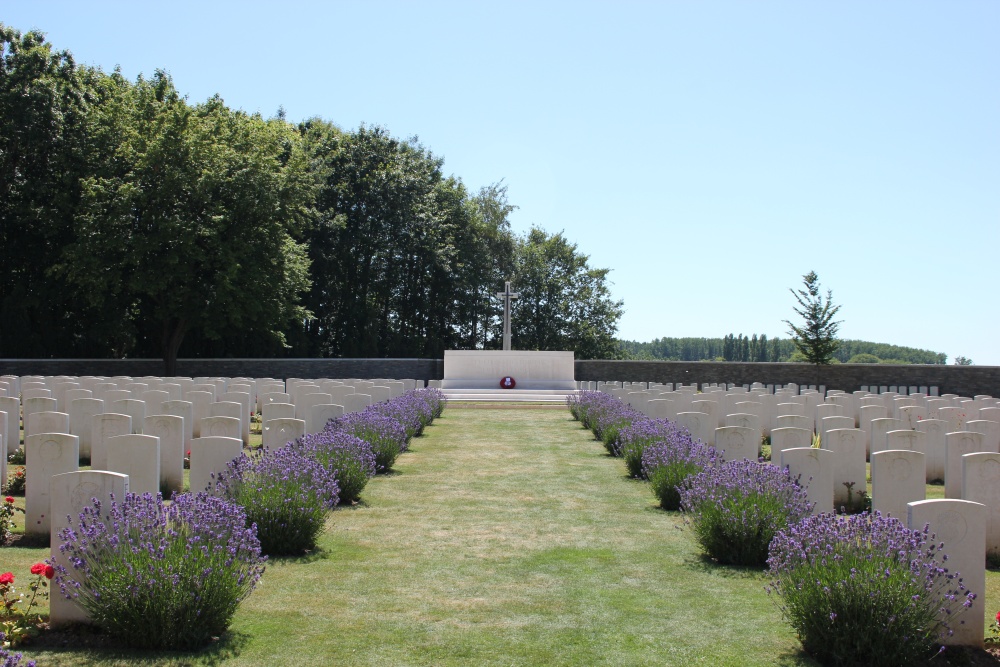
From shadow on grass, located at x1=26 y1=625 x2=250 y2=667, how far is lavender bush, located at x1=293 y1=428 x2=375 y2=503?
3879 millimetres

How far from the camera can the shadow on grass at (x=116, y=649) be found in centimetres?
494

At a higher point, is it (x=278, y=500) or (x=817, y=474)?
(x=817, y=474)

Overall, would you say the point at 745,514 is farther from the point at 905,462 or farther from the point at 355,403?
the point at 355,403

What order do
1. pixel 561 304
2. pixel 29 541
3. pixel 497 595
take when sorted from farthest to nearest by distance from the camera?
pixel 561 304 < pixel 29 541 < pixel 497 595

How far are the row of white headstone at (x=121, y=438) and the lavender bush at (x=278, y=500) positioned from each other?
0.70 m

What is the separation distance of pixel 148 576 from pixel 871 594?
409cm

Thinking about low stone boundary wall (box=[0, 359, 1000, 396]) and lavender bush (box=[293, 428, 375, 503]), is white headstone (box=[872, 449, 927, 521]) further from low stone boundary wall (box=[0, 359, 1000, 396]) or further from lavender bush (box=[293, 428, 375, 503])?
low stone boundary wall (box=[0, 359, 1000, 396])

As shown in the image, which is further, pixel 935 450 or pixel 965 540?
pixel 935 450

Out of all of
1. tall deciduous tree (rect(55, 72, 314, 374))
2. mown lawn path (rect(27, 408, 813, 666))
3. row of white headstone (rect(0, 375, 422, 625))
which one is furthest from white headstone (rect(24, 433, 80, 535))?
tall deciduous tree (rect(55, 72, 314, 374))

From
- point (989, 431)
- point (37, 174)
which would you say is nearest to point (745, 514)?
point (989, 431)

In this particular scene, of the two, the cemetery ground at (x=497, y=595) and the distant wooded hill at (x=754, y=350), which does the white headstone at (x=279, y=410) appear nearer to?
the cemetery ground at (x=497, y=595)

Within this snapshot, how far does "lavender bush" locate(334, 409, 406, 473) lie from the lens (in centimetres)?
1159

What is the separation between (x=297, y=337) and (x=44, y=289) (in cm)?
1157

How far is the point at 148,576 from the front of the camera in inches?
197
